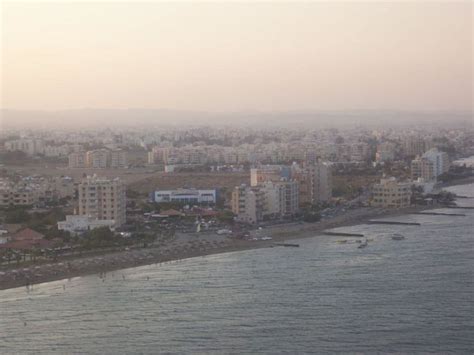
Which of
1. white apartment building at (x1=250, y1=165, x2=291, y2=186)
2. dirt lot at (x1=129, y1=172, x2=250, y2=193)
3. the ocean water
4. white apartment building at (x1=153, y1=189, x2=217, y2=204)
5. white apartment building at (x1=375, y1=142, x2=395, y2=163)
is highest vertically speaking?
white apartment building at (x1=250, y1=165, x2=291, y2=186)

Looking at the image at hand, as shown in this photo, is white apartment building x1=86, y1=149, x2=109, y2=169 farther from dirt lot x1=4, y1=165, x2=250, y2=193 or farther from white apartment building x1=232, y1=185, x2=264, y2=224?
white apartment building x1=232, y1=185, x2=264, y2=224

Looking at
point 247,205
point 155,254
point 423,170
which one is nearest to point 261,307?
point 155,254

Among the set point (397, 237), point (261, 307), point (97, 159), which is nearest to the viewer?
point (261, 307)

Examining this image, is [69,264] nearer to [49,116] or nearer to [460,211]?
[460,211]

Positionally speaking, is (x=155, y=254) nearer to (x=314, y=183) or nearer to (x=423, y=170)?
(x=314, y=183)

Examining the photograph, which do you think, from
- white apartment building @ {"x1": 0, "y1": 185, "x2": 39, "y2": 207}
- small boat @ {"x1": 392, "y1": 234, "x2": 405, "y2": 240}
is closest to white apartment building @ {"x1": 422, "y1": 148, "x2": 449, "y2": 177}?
small boat @ {"x1": 392, "y1": 234, "x2": 405, "y2": 240}

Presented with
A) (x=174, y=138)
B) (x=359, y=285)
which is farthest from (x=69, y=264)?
(x=174, y=138)
